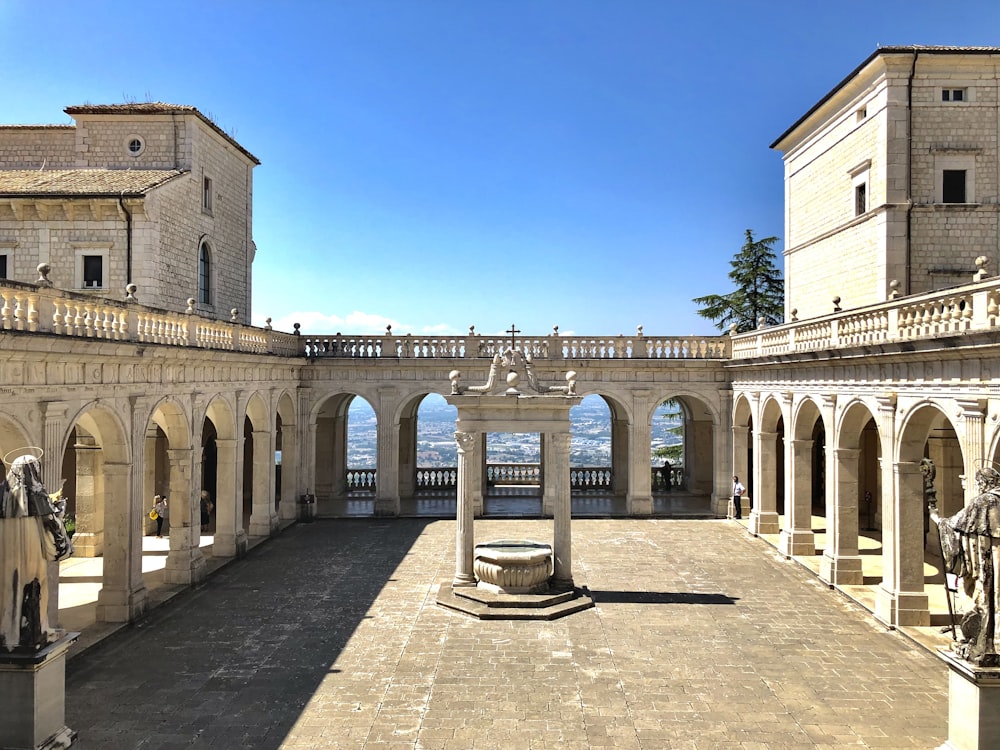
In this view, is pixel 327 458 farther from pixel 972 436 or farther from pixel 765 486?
pixel 972 436

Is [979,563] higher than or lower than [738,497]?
higher

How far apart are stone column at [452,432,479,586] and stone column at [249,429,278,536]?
9917 mm

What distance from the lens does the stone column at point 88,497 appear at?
2158cm

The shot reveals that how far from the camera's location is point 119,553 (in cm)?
1539

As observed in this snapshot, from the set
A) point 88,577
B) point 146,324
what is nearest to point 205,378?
point 146,324

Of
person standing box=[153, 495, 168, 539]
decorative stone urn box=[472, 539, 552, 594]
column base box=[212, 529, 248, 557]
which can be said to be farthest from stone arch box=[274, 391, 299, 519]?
decorative stone urn box=[472, 539, 552, 594]

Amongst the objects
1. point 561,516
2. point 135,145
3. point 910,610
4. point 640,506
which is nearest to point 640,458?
point 640,506

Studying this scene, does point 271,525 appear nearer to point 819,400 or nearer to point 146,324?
point 146,324

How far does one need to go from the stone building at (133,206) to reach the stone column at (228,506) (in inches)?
228

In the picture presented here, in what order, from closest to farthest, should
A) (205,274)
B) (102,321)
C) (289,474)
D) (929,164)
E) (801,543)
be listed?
(102,321) → (801,543) → (929,164) → (289,474) → (205,274)

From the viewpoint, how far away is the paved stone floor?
10.6 m

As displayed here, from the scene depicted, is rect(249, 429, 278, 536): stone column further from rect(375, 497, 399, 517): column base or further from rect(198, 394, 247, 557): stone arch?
rect(375, 497, 399, 517): column base

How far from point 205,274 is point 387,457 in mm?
9863

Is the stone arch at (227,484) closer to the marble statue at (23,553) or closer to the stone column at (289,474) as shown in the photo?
the stone column at (289,474)
